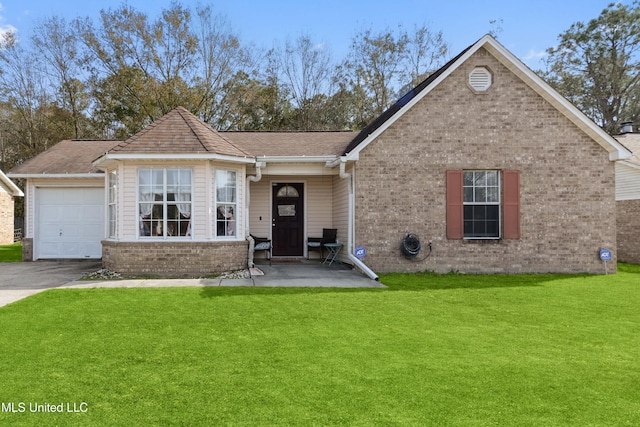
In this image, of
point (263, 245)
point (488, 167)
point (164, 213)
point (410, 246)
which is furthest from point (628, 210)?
point (164, 213)

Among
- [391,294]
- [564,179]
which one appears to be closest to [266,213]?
[391,294]

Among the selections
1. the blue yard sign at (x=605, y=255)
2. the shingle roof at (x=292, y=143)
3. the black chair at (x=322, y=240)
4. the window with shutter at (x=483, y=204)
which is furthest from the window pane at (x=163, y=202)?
the blue yard sign at (x=605, y=255)

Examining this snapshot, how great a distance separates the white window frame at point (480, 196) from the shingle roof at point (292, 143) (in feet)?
13.0

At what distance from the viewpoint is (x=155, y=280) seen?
33.1 feet

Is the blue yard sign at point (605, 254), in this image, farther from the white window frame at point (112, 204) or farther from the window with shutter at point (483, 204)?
the white window frame at point (112, 204)

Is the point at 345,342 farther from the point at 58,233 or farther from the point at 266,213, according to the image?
the point at 58,233

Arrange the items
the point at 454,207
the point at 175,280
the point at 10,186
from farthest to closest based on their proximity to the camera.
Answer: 1. the point at 10,186
2. the point at 454,207
3. the point at 175,280

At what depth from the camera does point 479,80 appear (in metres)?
11.7

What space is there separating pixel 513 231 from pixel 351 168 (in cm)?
452

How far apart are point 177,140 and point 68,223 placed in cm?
632

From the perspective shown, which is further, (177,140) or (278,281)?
(177,140)

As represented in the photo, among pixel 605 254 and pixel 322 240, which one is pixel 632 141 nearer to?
pixel 605 254

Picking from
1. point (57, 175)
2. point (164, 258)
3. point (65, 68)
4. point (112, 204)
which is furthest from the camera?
point (65, 68)

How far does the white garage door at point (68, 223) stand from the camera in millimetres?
14578
